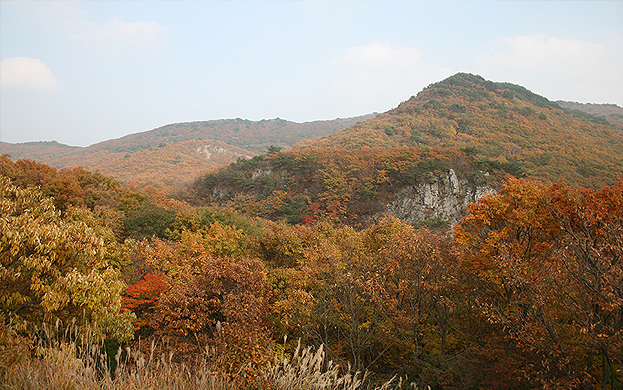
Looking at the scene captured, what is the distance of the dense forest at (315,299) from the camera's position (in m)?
5.41

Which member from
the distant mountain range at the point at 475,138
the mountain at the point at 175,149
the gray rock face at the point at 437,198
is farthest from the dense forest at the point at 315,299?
the mountain at the point at 175,149

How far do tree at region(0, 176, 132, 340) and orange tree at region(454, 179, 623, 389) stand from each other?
8.35 m

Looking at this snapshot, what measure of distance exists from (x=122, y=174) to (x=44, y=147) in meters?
94.2

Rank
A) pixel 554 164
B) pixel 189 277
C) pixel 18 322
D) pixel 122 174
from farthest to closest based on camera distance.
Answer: pixel 122 174 < pixel 554 164 < pixel 189 277 < pixel 18 322

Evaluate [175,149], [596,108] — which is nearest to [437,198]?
[175,149]

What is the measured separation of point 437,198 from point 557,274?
3241 cm

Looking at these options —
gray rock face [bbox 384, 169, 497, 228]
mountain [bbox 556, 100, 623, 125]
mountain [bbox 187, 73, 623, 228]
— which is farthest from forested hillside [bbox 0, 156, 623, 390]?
mountain [bbox 556, 100, 623, 125]

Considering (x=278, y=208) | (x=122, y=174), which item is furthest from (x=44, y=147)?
(x=278, y=208)

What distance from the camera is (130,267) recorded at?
41.9ft

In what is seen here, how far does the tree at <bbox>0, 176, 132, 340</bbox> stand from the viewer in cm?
567

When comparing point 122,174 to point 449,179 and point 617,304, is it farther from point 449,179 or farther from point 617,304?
point 617,304

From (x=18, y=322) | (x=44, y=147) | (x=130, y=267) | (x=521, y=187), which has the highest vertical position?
(x=44, y=147)

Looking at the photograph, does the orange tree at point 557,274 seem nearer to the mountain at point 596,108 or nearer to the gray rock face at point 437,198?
the gray rock face at point 437,198

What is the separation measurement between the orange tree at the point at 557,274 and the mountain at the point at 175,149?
164 feet
